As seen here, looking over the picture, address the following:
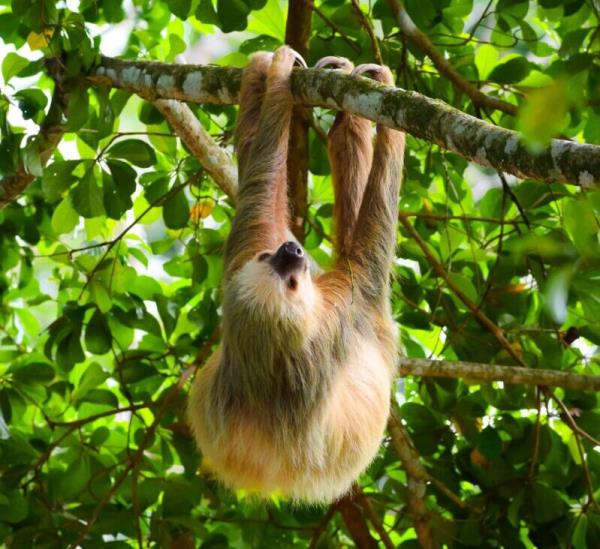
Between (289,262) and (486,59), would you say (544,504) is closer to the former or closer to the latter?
(289,262)

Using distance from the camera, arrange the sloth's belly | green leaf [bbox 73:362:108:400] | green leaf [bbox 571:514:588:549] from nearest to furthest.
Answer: the sloth's belly, green leaf [bbox 571:514:588:549], green leaf [bbox 73:362:108:400]

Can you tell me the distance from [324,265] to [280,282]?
1.90 m

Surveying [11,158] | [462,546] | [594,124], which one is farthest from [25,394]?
[594,124]

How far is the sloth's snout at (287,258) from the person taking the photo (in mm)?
4453

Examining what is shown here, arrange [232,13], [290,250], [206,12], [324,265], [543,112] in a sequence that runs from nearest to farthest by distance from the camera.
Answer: [543,112]
[290,250]
[232,13]
[206,12]
[324,265]

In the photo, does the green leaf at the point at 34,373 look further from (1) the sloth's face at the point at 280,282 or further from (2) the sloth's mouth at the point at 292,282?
(2) the sloth's mouth at the point at 292,282

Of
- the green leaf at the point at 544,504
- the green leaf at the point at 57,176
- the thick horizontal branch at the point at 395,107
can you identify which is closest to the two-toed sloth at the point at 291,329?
the thick horizontal branch at the point at 395,107

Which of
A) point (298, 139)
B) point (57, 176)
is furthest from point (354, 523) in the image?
point (57, 176)

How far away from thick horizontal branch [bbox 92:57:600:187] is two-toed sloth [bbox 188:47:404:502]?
0.68 feet

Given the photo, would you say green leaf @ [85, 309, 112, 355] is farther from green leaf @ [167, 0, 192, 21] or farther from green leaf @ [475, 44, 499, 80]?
green leaf @ [475, 44, 499, 80]

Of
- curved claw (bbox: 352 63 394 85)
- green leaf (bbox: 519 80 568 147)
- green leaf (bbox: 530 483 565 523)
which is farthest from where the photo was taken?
green leaf (bbox: 530 483 565 523)

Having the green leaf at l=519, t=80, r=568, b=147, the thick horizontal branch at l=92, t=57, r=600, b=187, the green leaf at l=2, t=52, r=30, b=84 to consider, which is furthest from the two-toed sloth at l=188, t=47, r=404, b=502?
the green leaf at l=519, t=80, r=568, b=147

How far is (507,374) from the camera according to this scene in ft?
18.5

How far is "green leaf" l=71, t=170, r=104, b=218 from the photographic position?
554cm
